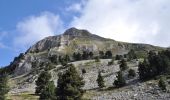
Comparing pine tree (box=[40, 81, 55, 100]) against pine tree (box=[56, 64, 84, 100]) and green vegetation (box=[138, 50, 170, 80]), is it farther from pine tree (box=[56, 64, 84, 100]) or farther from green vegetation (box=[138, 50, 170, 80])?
green vegetation (box=[138, 50, 170, 80])

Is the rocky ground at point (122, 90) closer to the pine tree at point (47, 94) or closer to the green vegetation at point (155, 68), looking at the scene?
the green vegetation at point (155, 68)

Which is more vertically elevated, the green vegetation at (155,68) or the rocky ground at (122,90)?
the green vegetation at (155,68)

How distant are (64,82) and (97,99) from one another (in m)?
39.7

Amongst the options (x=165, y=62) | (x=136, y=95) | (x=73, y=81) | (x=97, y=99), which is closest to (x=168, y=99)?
(x=136, y=95)

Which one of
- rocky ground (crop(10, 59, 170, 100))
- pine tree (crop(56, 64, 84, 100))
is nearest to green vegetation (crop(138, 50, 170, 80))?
rocky ground (crop(10, 59, 170, 100))

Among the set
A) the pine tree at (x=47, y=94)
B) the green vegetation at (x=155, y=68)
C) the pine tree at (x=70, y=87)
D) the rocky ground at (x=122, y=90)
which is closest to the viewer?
the pine tree at (x=70, y=87)

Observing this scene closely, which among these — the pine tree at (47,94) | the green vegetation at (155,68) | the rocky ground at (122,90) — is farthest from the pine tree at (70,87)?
the green vegetation at (155,68)

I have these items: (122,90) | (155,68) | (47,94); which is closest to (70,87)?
(47,94)

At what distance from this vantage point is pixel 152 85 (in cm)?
10419

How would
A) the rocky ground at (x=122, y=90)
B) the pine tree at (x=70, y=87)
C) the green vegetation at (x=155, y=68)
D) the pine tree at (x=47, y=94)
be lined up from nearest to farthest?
the pine tree at (x=70, y=87) < the pine tree at (x=47, y=94) < the rocky ground at (x=122, y=90) < the green vegetation at (x=155, y=68)

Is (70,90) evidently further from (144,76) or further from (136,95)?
(144,76)

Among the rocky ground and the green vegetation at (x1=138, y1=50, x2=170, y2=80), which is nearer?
the rocky ground

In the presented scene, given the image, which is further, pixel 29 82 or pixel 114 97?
pixel 29 82

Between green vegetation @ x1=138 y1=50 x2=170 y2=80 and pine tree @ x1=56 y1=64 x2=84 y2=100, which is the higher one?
green vegetation @ x1=138 y1=50 x2=170 y2=80
